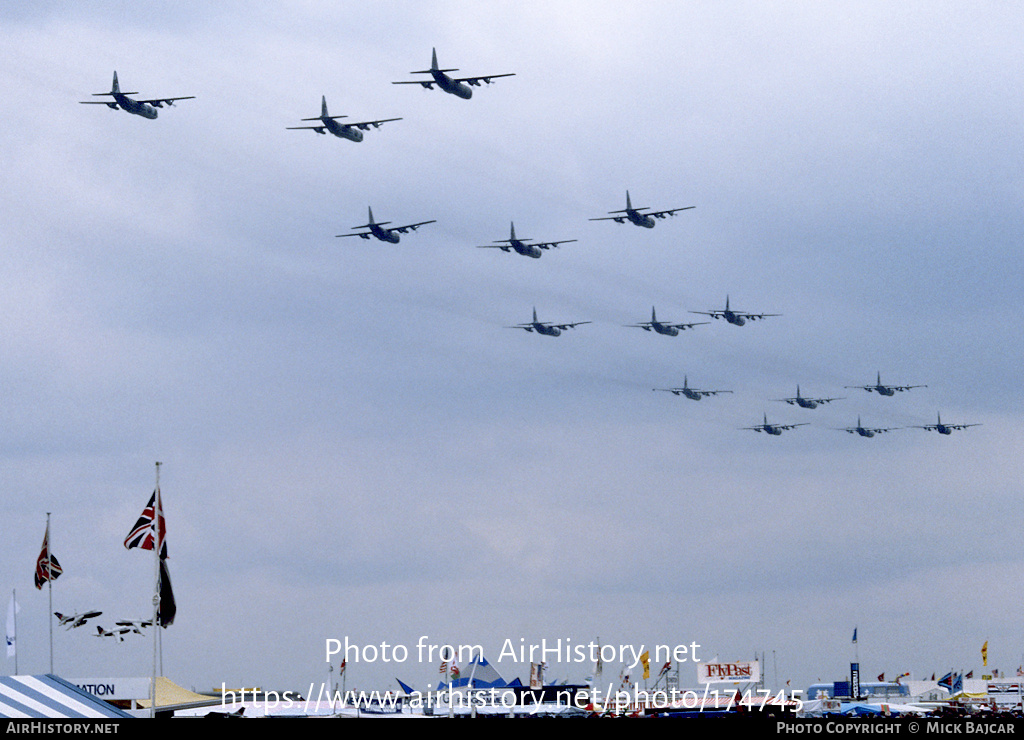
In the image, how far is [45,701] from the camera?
40.5 metres

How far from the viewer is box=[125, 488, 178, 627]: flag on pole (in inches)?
2329

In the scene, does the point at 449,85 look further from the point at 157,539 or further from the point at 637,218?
the point at 157,539

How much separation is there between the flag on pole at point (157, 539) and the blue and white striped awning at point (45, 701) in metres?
17.2

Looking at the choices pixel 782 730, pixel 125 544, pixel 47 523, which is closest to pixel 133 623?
pixel 125 544

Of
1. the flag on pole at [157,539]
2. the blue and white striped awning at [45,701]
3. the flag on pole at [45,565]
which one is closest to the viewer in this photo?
the blue and white striped awning at [45,701]

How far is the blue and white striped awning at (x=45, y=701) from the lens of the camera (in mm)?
40125

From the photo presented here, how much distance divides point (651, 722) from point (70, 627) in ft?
160

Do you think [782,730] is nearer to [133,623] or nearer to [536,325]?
[133,623]

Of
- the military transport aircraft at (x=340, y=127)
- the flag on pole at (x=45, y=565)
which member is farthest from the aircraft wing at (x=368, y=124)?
the flag on pole at (x=45, y=565)

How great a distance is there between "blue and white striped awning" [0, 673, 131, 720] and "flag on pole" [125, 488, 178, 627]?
1721 cm

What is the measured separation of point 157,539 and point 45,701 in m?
18.6

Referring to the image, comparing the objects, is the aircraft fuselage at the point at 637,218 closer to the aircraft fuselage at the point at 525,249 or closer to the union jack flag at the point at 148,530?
the aircraft fuselage at the point at 525,249

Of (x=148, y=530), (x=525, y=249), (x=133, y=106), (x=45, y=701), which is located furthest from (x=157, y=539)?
(x=525, y=249)

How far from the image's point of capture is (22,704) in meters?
40.4
